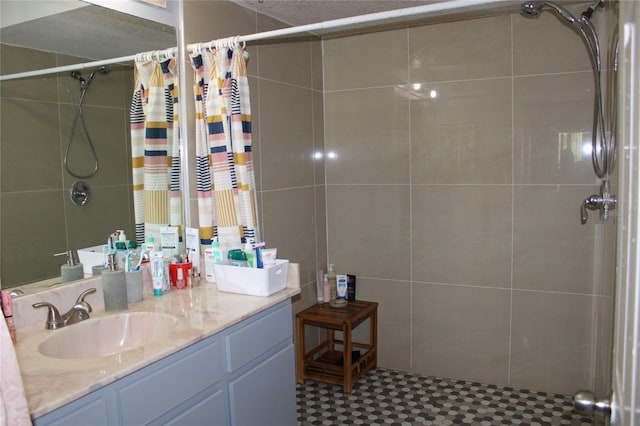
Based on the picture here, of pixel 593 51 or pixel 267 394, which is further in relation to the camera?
pixel 593 51

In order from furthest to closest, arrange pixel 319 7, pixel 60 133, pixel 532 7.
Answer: pixel 319 7, pixel 532 7, pixel 60 133

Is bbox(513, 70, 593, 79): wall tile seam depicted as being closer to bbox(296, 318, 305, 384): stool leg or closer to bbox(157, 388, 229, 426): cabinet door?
bbox(296, 318, 305, 384): stool leg

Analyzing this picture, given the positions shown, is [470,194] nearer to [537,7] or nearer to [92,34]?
[537,7]

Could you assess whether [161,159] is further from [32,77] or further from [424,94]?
[424,94]

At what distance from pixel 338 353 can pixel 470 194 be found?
4.53ft

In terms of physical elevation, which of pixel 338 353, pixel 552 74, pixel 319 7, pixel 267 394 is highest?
pixel 319 7

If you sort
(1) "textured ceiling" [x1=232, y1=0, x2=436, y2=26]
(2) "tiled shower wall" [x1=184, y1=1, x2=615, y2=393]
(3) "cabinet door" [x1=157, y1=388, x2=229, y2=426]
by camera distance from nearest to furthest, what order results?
(3) "cabinet door" [x1=157, y1=388, x2=229, y2=426] → (1) "textured ceiling" [x1=232, y1=0, x2=436, y2=26] → (2) "tiled shower wall" [x1=184, y1=1, x2=615, y2=393]

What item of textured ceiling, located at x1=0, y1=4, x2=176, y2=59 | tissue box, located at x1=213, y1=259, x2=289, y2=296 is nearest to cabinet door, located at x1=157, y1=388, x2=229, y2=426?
tissue box, located at x1=213, y1=259, x2=289, y2=296

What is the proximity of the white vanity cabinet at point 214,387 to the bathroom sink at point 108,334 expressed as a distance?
0.17 metres

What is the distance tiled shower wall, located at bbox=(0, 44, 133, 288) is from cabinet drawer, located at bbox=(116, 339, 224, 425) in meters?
0.62

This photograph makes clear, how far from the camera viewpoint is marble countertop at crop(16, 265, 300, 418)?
126 cm

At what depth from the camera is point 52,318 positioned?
1706 millimetres

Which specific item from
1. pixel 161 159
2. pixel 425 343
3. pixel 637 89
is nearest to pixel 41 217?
pixel 161 159

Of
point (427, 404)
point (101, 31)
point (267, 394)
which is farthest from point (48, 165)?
point (427, 404)
